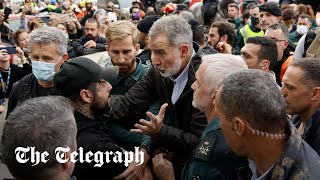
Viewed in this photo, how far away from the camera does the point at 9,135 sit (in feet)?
6.12

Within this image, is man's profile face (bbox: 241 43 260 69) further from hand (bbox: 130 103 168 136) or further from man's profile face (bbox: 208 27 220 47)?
man's profile face (bbox: 208 27 220 47)

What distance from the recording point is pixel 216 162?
232cm

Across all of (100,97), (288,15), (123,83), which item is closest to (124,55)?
(123,83)

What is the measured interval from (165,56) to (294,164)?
57.8 inches

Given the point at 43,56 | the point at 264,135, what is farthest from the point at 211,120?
the point at 43,56

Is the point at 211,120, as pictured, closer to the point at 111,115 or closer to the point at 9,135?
the point at 111,115

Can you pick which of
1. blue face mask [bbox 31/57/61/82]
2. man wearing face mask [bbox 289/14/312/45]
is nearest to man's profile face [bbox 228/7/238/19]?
man wearing face mask [bbox 289/14/312/45]

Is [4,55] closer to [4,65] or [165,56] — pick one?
[4,65]

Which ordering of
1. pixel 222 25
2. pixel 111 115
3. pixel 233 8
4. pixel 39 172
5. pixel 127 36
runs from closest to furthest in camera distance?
pixel 39 172 < pixel 111 115 < pixel 127 36 < pixel 222 25 < pixel 233 8

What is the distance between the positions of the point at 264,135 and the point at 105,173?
3.50 ft

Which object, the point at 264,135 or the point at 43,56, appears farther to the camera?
the point at 43,56

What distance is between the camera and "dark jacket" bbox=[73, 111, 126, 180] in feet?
8.30

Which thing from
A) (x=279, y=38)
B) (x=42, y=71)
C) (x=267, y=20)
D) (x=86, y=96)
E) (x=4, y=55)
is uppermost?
(x=86, y=96)

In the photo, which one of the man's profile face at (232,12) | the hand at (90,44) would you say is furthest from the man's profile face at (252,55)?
the man's profile face at (232,12)
